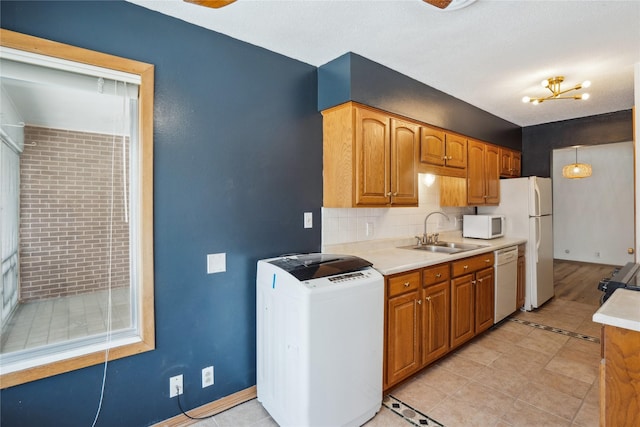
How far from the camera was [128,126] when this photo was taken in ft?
6.04

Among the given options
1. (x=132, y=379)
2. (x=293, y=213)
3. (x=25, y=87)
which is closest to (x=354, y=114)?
(x=293, y=213)

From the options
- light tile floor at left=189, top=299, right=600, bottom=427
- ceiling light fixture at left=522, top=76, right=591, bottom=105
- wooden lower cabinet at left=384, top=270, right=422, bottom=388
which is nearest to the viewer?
light tile floor at left=189, top=299, right=600, bottom=427

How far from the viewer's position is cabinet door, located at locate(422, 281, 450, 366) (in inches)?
96.3

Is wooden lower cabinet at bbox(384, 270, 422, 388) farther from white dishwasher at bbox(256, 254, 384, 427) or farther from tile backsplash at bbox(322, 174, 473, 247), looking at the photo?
tile backsplash at bbox(322, 174, 473, 247)

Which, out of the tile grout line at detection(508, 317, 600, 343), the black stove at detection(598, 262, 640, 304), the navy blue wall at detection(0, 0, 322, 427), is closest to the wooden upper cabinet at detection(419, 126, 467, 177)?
the navy blue wall at detection(0, 0, 322, 427)

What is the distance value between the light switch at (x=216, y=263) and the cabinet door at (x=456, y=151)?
2.41m

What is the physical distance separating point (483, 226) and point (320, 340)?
284 cm

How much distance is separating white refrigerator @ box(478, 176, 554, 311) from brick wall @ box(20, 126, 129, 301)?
414 centimetres

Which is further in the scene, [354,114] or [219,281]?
[354,114]

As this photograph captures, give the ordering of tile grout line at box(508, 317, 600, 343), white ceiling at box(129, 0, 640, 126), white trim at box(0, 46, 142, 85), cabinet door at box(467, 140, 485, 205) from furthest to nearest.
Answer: cabinet door at box(467, 140, 485, 205) → tile grout line at box(508, 317, 600, 343) → white ceiling at box(129, 0, 640, 126) → white trim at box(0, 46, 142, 85)

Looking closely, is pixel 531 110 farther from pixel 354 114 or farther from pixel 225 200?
pixel 225 200

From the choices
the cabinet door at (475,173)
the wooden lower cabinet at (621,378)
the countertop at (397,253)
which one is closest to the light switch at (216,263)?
the countertop at (397,253)

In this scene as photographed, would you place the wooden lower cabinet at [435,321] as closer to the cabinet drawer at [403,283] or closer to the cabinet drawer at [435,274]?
the cabinet drawer at [435,274]

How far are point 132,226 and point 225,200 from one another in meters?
0.55
